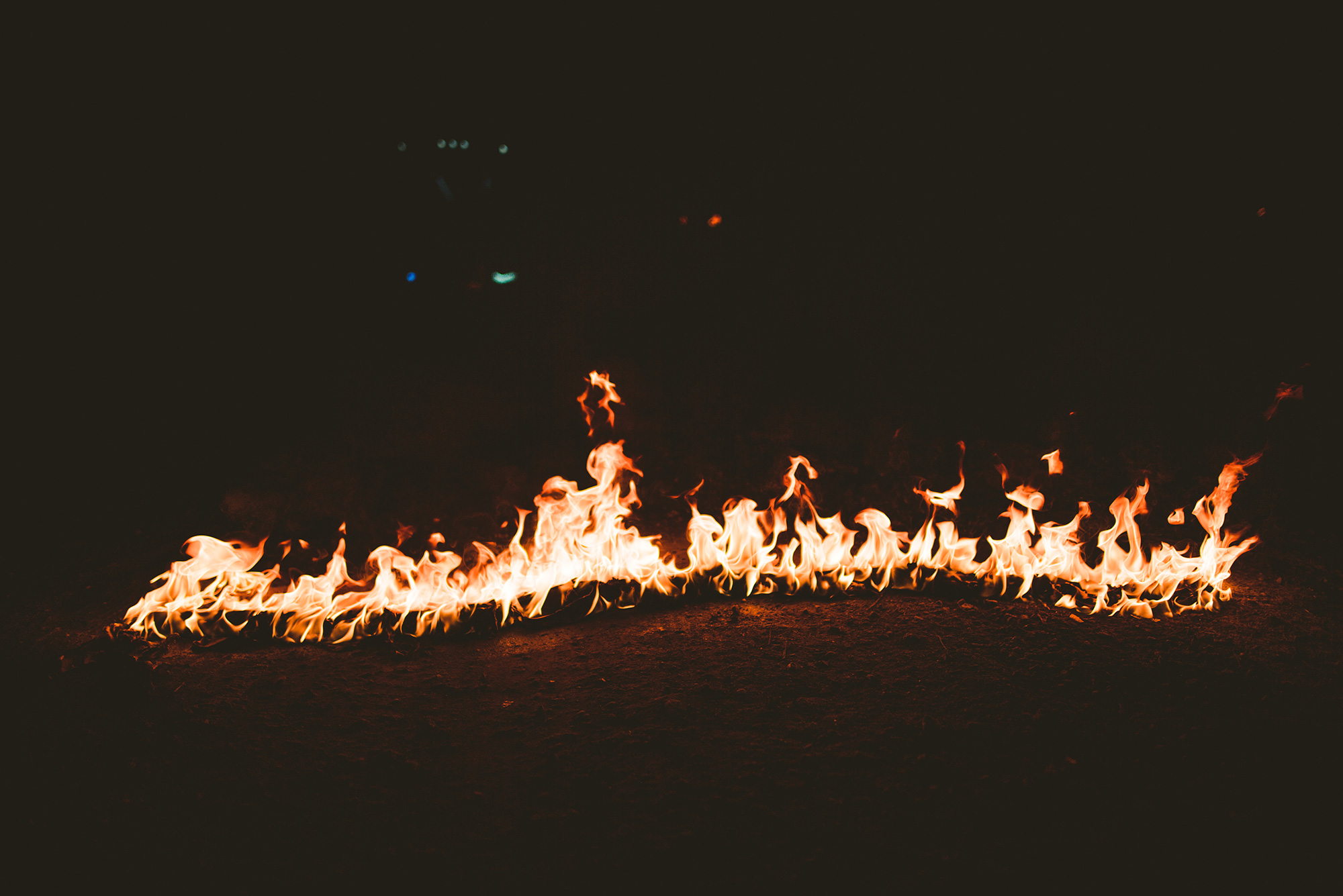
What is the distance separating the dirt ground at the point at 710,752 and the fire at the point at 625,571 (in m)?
0.28

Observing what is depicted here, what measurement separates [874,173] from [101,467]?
37.1 feet

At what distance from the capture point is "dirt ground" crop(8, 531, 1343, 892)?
8.65 ft

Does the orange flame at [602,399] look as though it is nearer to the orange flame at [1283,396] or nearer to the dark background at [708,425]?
the dark background at [708,425]

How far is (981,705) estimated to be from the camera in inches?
140

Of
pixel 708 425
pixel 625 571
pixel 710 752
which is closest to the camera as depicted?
pixel 710 752

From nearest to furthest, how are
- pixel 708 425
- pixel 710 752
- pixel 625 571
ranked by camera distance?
pixel 710 752 < pixel 625 571 < pixel 708 425

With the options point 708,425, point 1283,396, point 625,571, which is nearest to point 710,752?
point 625,571

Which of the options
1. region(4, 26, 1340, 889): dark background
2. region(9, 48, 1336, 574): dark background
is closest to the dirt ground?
region(4, 26, 1340, 889): dark background

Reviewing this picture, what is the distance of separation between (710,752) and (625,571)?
7.35 feet

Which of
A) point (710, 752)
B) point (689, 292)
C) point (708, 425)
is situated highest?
point (689, 292)

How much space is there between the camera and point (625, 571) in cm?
541

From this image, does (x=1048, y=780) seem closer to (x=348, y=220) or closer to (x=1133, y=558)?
(x=1133, y=558)

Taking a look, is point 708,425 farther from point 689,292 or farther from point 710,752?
point 710,752

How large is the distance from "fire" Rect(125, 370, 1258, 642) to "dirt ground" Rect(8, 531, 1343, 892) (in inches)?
11.1
